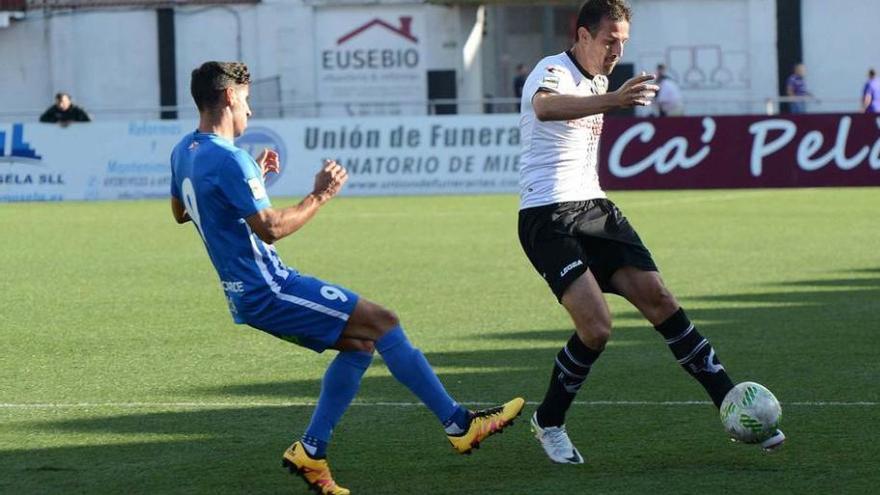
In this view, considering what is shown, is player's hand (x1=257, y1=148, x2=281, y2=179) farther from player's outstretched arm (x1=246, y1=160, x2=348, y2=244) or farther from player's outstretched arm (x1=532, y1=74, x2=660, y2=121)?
player's outstretched arm (x1=532, y1=74, x2=660, y2=121)

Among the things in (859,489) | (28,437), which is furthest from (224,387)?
(859,489)

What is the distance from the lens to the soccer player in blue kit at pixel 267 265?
6.82m

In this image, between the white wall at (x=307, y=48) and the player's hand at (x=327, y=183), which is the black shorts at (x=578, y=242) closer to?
the player's hand at (x=327, y=183)

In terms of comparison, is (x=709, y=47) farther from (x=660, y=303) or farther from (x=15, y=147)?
(x=660, y=303)

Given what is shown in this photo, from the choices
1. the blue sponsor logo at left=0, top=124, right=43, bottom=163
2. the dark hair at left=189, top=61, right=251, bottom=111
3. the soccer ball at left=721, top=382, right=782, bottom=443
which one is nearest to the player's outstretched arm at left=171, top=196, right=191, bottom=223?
the dark hair at left=189, top=61, right=251, bottom=111

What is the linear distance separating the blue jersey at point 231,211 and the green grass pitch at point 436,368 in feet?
2.76

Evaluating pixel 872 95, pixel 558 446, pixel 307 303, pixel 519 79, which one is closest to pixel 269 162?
pixel 307 303

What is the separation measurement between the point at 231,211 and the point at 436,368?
153 inches

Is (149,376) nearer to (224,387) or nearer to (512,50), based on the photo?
(224,387)

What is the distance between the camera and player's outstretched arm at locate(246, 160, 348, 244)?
6754mm

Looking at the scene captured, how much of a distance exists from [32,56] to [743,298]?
1370 inches

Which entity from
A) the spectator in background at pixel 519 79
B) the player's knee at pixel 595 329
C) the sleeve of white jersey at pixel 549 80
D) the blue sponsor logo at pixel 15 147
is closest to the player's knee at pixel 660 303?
the player's knee at pixel 595 329

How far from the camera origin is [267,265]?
699 centimetres

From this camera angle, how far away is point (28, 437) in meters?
8.40
